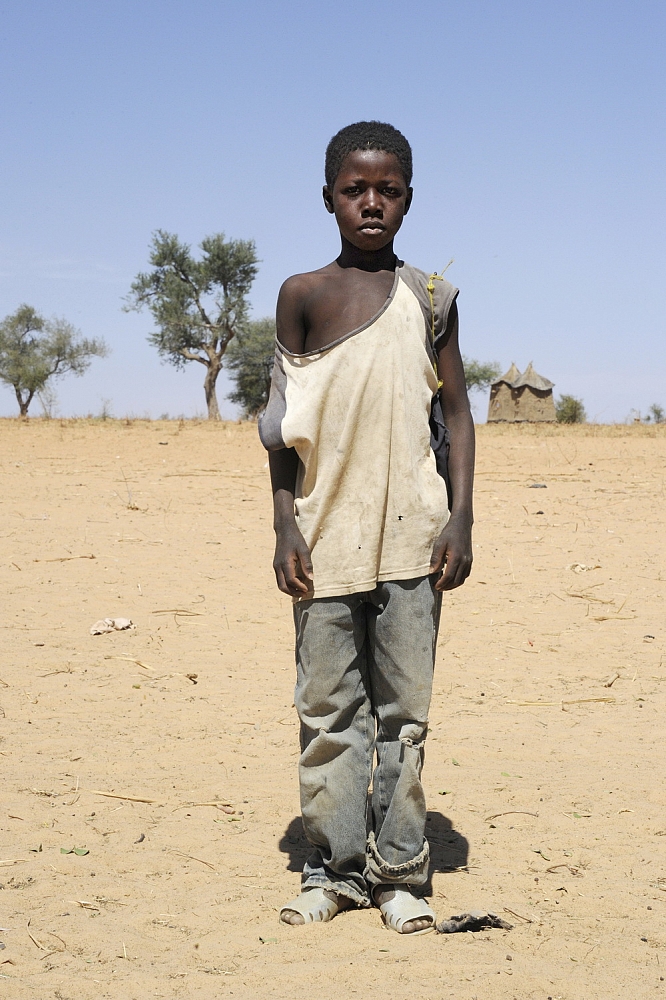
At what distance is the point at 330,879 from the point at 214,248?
30.6 m

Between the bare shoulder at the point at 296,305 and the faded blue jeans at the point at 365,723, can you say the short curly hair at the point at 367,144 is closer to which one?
the bare shoulder at the point at 296,305

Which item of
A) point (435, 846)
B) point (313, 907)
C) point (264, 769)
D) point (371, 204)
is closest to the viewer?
point (371, 204)

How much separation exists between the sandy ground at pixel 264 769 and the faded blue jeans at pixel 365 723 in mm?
175

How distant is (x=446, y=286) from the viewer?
244 centimetres

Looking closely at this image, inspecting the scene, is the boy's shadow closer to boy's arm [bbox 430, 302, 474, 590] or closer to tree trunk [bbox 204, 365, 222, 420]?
boy's arm [bbox 430, 302, 474, 590]

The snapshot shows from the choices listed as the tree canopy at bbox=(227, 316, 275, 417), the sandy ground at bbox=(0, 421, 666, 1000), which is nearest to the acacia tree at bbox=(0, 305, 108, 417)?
the tree canopy at bbox=(227, 316, 275, 417)

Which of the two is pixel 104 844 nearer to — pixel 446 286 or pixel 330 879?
pixel 330 879

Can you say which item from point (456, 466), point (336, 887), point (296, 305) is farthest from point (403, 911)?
point (296, 305)

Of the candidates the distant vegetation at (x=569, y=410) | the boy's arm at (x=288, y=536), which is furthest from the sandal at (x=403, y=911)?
the distant vegetation at (x=569, y=410)

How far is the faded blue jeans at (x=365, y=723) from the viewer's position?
7.86ft

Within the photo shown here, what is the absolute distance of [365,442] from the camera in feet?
7.73

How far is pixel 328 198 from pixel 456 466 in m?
0.75

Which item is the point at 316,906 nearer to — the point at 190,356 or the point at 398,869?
the point at 398,869

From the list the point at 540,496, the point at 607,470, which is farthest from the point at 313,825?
the point at 607,470
